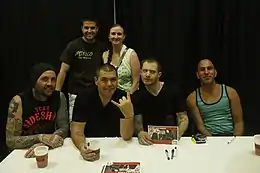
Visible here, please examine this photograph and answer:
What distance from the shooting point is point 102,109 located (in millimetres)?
2553

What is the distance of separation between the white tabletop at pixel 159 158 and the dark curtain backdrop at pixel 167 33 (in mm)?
1455

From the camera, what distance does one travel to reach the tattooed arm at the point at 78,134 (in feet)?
7.46

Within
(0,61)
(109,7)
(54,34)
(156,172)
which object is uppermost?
(109,7)

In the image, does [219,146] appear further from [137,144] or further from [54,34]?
[54,34]

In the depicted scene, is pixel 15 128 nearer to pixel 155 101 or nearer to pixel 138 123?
pixel 138 123

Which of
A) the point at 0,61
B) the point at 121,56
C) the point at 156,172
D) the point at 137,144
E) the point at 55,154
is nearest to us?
the point at 156,172

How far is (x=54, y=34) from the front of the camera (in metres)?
3.76

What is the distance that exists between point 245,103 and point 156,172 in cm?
216

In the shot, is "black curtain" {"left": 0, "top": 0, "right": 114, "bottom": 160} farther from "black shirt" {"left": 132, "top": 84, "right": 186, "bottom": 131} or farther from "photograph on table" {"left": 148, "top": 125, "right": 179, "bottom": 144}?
"photograph on table" {"left": 148, "top": 125, "right": 179, "bottom": 144}

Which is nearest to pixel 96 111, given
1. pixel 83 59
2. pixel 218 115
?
pixel 83 59

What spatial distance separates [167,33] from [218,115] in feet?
3.31

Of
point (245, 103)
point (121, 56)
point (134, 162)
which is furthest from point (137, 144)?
point (245, 103)

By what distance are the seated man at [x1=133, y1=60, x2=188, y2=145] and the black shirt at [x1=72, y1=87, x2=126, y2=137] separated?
0.28 meters

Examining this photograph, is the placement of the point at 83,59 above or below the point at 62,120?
above
